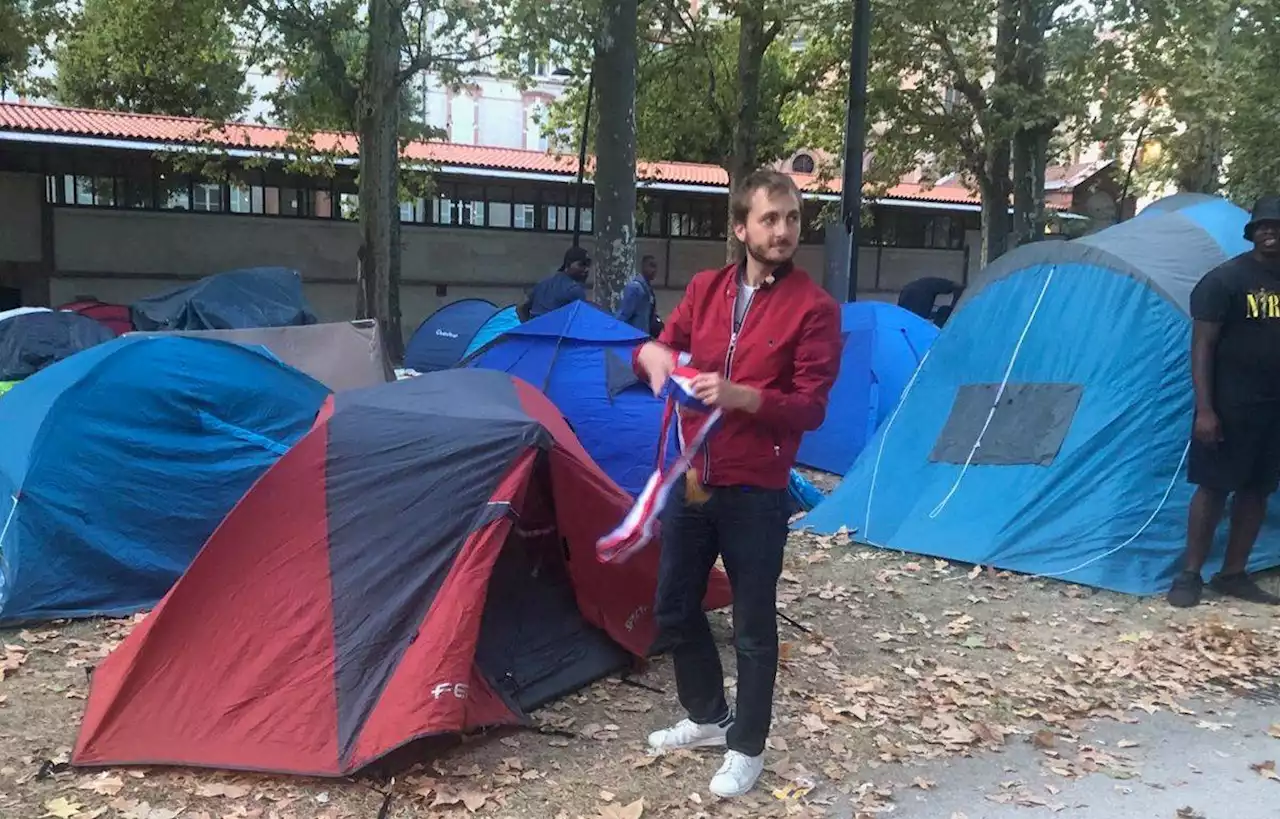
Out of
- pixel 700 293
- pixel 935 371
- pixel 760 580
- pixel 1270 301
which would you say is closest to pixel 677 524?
pixel 760 580

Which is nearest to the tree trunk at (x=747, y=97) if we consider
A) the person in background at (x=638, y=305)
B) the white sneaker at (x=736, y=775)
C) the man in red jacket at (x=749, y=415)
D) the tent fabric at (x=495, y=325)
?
the tent fabric at (x=495, y=325)

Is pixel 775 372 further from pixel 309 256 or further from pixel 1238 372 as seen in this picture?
pixel 309 256

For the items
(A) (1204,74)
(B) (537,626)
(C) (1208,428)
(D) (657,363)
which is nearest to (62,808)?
(B) (537,626)

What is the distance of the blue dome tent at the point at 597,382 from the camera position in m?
7.45

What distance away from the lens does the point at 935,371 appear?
22.9ft

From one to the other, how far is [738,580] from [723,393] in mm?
664

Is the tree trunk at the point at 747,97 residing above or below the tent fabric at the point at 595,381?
above

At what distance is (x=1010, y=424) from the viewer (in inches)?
252

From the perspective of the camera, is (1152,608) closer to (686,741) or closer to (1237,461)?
(1237,461)

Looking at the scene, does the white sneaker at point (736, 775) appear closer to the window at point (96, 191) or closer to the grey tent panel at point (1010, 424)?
the grey tent panel at point (1010, 424)

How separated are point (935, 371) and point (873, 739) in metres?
3.57

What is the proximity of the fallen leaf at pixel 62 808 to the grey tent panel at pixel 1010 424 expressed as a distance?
5.05m

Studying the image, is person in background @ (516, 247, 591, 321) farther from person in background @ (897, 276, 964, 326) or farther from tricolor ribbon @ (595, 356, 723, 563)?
person in background @ (897, 276, 964, 326)

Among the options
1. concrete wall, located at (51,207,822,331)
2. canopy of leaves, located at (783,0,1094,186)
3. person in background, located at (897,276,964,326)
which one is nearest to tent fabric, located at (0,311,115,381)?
concrete wall, located at (51,207,822,331)
